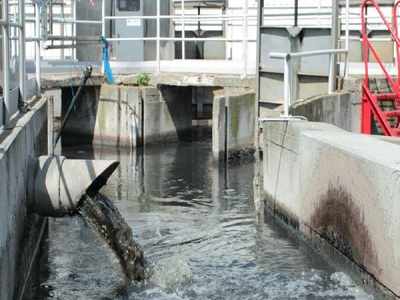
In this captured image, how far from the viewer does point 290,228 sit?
1009cm

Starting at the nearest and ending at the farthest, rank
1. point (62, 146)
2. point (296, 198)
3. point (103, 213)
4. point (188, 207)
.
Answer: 1. point (103, 213)
2. point (296, 198)
3. point (188, 207)
4. point (62, 146)

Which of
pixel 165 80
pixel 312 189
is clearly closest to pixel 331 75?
pixel 312 189

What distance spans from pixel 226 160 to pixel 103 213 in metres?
8.43

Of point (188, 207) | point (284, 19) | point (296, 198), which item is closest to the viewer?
point (296, 198)

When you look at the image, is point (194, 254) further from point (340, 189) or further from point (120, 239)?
point (340, 189)

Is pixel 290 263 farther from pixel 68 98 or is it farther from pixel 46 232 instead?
pixel 68 98

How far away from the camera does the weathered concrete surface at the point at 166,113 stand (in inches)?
727

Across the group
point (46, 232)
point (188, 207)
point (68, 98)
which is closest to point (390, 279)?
point (46, 232)

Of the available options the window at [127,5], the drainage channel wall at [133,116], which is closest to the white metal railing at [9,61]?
the drainage channel wall at [133,116]

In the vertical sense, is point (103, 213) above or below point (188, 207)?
above

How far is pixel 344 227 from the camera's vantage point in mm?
8055

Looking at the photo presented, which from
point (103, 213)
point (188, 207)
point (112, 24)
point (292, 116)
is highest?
point (112, 24)

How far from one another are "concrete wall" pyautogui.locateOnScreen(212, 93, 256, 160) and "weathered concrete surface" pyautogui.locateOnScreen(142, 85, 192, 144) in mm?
2597

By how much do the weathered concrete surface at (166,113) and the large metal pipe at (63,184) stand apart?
10.5m
